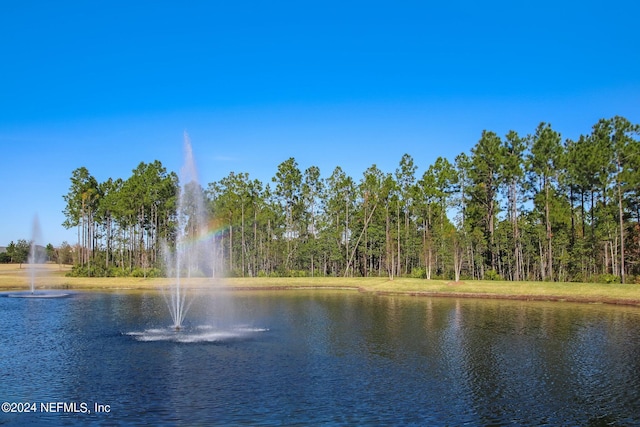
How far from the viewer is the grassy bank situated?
4988 cm

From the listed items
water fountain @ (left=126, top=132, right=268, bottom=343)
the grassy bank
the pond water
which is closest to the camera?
the pond water

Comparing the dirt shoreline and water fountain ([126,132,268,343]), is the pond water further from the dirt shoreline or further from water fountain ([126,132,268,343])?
the dirt shoreline

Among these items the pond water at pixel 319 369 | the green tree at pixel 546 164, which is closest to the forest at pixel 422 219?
the green tree at pixel 546 164

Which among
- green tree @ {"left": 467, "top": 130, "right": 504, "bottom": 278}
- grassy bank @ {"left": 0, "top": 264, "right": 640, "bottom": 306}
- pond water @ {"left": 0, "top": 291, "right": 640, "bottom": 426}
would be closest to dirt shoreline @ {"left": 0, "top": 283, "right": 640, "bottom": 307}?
grassy bank @ {"left": 0, "top": 264, "right": 640, "bottom": 306}

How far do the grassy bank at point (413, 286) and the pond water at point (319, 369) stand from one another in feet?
39.9

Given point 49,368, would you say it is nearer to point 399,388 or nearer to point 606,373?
point 399,388

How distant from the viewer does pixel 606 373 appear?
20.6m

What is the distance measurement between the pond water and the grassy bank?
1216 cm

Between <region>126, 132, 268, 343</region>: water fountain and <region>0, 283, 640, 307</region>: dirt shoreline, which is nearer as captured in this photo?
<region>126, 132, 268, 343</region>: water fountain

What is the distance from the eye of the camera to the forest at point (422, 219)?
6388 cm

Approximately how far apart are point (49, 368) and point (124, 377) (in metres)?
3.87

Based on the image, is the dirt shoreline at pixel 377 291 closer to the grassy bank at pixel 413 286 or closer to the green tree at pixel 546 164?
the grassy bank at pixel 413 286

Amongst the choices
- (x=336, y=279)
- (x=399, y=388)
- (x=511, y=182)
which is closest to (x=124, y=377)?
(x=399, y=388)

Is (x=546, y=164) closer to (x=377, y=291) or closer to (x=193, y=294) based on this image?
(x=377, y=291)
